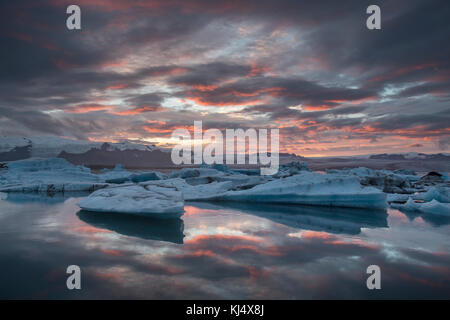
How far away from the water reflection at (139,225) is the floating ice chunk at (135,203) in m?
0.16

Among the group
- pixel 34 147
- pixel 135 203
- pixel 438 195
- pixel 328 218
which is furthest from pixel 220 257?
pixel 34 147

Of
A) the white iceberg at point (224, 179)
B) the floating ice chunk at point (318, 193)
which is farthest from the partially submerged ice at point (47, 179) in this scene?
the floating ice chunk at point (318, 193)

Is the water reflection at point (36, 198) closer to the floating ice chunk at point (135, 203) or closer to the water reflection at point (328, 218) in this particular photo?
the floating ice chunk at point (135, 203)

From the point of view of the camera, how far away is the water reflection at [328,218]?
5217 mm

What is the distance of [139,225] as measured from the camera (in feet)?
16.5

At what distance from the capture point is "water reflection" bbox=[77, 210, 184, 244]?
4297mm

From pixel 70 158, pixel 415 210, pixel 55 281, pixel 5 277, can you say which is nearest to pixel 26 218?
pixel 5 277

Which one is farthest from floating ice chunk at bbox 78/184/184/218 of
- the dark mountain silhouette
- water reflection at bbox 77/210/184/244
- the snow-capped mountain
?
the dark mountain silhouette

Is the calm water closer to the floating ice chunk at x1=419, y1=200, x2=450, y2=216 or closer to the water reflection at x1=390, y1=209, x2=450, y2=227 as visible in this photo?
the water reflection at x1=390, y1=209, x2=450, y2=227

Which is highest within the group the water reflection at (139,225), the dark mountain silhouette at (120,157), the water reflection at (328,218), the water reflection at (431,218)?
the dark mountain silhouette at (120,157)
